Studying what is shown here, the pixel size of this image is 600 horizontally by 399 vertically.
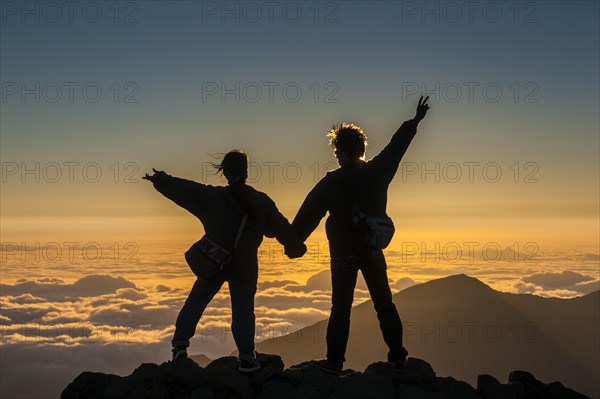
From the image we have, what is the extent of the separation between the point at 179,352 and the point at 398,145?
4.56 meters

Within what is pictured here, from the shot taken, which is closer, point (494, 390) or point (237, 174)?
point (237, 174)

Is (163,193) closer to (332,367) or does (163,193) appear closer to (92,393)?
(92,393)

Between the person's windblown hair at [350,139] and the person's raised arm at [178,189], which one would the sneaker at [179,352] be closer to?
the person's raised arm at [178,189]

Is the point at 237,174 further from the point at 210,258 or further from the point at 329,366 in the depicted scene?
the point at 329,366

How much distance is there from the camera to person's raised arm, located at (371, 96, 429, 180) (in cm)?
1061

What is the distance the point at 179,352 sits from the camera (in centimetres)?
980

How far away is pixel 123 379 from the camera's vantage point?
933 cm

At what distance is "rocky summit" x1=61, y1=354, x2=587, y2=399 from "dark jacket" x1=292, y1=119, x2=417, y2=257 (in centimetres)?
190

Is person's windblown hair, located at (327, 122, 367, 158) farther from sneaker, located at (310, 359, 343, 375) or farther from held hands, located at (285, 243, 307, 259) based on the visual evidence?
sneaker, located at (310, 359, 343, 375)

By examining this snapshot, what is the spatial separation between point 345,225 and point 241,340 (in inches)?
89.5

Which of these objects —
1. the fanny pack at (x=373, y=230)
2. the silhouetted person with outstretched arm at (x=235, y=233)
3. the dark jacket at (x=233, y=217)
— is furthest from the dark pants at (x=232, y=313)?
the fanny pack at (x=373, y=230)

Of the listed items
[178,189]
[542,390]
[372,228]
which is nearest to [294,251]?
[372,228]

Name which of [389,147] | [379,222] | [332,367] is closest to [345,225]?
[379,222]

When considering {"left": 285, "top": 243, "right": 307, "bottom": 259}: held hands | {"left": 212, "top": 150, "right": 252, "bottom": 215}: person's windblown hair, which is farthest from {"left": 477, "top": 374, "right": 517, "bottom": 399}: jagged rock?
{"left": 212, "top": 150, "right": 252, "bottom": 215}: person's windblown hair
